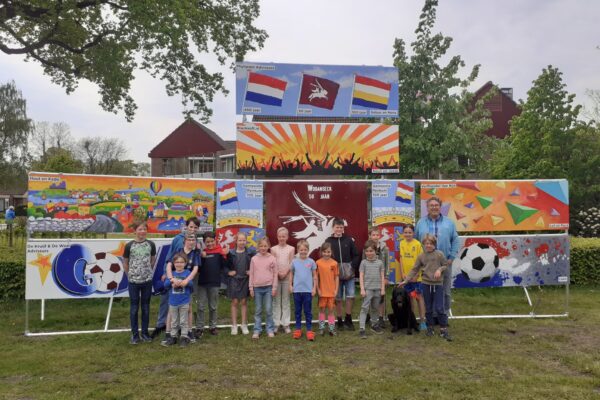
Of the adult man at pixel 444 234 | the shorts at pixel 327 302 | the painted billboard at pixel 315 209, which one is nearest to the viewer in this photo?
the shorts at pixel 327 302

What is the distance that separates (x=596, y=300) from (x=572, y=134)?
1045 centimetres

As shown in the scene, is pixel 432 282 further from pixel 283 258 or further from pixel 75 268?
pixel 75 268

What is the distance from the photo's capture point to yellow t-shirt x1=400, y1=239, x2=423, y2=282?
651cm

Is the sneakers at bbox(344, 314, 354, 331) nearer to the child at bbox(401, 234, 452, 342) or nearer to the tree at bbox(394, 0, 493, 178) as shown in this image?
the child at bbox(401, 234, 452, 342)

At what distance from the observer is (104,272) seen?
641 cm

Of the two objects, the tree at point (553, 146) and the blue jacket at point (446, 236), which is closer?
the blue jacket at point (446, 236)

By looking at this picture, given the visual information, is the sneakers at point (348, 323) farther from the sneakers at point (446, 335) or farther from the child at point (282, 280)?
the sneakers at point (446, 335)

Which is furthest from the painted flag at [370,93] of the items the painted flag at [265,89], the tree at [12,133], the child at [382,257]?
the tree at [12,133]

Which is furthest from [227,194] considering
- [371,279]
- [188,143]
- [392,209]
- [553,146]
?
[188,143]

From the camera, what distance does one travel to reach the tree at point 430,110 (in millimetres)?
10492

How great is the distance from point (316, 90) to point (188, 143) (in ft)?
126

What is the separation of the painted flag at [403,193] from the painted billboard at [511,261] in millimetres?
1217

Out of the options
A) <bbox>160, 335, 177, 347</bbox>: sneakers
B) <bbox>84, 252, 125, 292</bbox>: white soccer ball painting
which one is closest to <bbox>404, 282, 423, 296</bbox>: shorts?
<bbox>160, 335, 177, 347</bbox>: sneakers

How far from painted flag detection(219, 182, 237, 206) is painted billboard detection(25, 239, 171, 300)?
1.23 meters
